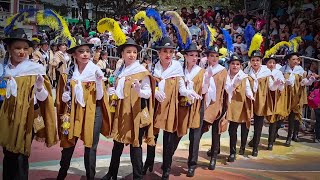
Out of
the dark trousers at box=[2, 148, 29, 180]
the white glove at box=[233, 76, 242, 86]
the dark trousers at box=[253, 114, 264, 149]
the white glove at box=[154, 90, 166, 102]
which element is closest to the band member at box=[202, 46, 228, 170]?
the white glove at box=[233, 76, 242, 86]

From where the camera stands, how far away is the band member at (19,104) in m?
4.44

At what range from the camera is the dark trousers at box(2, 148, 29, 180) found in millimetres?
4512

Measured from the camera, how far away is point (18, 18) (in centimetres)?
497

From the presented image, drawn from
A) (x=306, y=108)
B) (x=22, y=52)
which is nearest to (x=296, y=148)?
(x=306, y=108)

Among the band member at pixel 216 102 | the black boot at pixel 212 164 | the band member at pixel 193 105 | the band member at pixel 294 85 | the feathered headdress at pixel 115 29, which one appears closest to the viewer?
the feathered headdress at pixel 115 29

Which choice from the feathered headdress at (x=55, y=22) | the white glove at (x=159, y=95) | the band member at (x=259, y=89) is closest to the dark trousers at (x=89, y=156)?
the white glove at (x=159, y=95)

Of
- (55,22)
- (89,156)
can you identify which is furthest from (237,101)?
(55,22)

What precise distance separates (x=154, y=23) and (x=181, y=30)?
1.99 feet

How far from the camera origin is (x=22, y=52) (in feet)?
14.9

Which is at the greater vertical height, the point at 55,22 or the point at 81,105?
the point at 55,22

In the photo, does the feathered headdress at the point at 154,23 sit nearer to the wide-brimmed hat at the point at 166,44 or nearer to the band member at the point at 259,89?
the wide-brimmed hat at the point at 166,44

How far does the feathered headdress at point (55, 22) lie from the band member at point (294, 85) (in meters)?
5.29

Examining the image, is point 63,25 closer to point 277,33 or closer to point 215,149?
point 215,149

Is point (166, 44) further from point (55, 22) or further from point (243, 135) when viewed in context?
point (243, 135)
